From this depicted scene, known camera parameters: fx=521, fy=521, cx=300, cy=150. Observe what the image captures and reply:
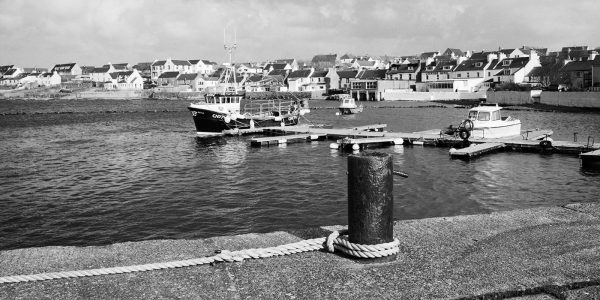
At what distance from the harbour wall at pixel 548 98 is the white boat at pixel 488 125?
4166 cm

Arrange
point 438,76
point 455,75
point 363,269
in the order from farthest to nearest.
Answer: point 438,76, point 455,75, point 363,269

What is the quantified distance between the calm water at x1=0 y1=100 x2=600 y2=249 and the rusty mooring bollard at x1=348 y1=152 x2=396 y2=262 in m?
11.1

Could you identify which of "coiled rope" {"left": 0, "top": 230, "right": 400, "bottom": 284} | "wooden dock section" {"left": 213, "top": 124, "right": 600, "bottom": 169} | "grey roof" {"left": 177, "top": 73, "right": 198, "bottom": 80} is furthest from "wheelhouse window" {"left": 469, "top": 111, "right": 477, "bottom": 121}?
"grey roof" {"left": 177, "top": 73, "right": 198, "bottom": 80}

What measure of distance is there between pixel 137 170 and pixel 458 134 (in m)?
22.5

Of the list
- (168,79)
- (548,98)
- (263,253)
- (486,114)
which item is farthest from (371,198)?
(168,79)

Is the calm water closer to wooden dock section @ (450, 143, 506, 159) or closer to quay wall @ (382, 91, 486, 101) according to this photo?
wooden dock section @ (450, 143, 506, 159)

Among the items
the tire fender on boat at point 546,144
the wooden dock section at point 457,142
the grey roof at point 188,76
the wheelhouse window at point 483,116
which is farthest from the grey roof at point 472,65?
the tire fender on boat at point 546,144

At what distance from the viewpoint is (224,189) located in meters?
24.9

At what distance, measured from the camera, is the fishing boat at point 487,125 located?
123 feet

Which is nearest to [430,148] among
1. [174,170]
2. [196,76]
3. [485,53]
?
[174,170]

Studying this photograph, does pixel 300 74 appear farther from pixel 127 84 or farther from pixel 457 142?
pixel 457 142

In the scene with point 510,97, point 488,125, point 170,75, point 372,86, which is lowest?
point 488,125

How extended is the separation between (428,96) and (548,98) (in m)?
36.6

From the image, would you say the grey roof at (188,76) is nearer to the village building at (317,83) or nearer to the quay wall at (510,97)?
the village building at (317,83)
